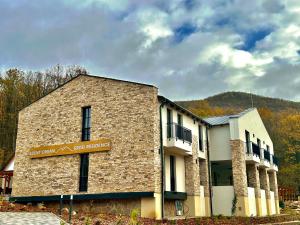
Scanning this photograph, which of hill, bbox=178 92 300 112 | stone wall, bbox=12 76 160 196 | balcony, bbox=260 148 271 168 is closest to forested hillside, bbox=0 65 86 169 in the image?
stone wall, bbox=12 76 160 196

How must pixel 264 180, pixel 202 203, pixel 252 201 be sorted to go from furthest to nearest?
pixel 264 180
pixel 252 201
pixel 202 203

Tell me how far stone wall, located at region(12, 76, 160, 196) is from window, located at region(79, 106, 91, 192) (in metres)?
0.25

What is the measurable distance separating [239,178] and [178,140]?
7.28 metres

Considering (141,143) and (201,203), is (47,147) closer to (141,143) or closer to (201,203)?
(141,143)

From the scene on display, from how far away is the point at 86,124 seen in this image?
70.3ft

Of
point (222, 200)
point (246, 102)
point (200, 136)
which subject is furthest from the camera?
point (246, 102)

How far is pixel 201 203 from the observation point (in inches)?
917

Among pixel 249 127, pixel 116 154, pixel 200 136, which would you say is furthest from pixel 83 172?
pixel 249 127

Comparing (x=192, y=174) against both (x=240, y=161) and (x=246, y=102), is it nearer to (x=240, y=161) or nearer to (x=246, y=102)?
(x=240, y=161)

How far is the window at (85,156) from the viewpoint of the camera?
66.8ft

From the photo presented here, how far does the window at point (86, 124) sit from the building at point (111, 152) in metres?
0.06

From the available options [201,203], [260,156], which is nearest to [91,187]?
[201,203]

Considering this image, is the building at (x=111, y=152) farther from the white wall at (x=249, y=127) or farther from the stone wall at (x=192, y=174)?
the white wall at (x=249, y=127)

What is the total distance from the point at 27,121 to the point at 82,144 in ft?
17.8
